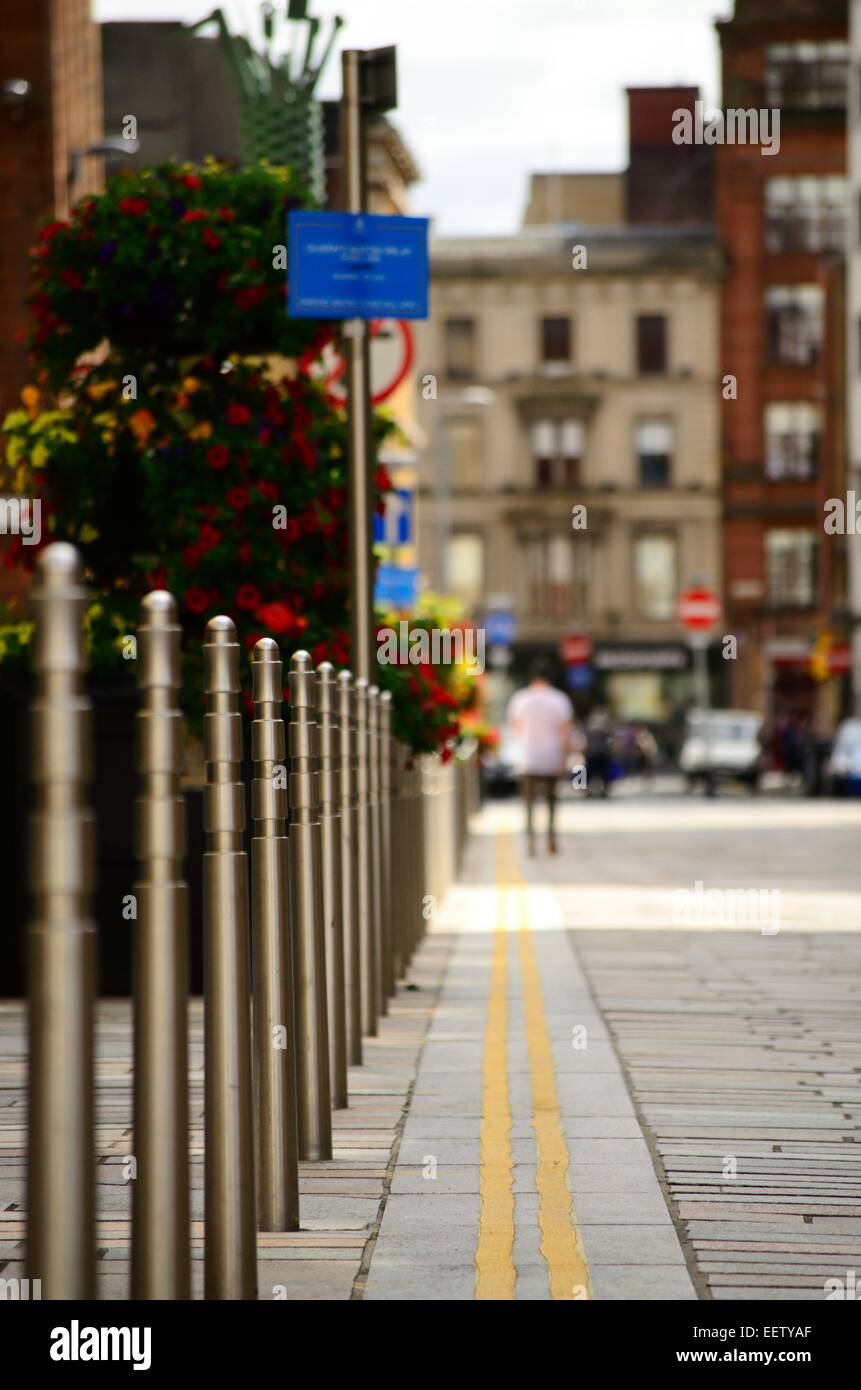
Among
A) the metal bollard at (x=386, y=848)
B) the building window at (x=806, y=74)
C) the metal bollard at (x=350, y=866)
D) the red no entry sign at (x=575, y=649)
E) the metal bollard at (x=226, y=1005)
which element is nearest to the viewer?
the metal bollard at (x=226, y=1005)

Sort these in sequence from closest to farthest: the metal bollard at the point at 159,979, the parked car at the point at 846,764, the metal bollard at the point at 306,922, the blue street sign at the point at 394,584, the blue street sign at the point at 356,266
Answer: the metal bollard at the point at 159,979 → the metal bollard at the point at 306,922 → the blue street sign at the point at 356,266 → the blue street sign at the point at 394,584 → the parked car at the point at 846,764

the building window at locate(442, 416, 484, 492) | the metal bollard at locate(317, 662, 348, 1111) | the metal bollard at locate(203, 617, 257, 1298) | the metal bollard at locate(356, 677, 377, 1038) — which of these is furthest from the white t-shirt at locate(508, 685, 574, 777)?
the building window at locate(442, 416, 484, 492)

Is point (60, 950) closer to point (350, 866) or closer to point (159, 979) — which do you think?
point (159, 979)

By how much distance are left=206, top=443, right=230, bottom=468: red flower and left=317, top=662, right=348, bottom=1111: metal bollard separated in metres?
4.04

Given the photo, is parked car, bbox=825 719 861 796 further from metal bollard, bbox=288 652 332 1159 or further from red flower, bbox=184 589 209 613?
metal bollard, bbox=288 652 332 1159

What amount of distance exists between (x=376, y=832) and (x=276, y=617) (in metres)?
2.23

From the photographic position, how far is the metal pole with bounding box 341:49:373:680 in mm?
12148

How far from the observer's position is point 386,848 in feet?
35.8

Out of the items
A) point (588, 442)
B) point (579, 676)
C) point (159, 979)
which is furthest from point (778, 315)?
point (159, 979)

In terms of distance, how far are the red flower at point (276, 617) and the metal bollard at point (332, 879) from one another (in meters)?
3.83

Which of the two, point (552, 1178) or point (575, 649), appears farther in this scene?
point (575, 649)

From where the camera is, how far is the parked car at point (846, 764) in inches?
1882

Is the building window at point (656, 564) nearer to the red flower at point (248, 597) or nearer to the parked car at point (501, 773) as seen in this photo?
the parked car at point (501, 773)

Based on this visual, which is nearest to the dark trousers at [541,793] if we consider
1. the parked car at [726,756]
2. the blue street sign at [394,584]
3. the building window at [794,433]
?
the blue street sign at [394,584]
